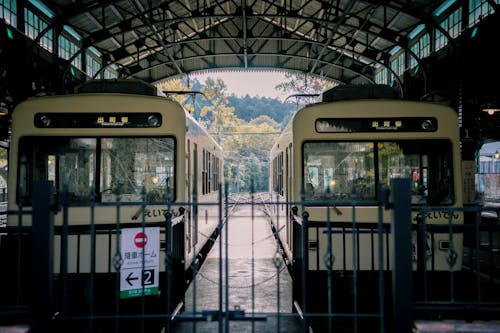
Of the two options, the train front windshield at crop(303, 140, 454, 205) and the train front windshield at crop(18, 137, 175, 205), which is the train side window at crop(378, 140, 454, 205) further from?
the train front windshield at crop(18, 137, 175, 205)

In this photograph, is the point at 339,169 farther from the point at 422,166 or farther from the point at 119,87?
the point at 119,87

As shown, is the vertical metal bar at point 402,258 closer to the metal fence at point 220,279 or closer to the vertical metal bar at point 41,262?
the metal fence at point 220,279

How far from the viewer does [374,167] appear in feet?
21.5

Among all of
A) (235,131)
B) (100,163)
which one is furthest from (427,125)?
(235,131)

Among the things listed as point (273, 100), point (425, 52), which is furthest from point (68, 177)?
point (273, 100)

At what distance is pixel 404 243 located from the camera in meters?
3.80

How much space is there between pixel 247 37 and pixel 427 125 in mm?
11023

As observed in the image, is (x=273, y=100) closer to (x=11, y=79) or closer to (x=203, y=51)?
(x=203, y=51)

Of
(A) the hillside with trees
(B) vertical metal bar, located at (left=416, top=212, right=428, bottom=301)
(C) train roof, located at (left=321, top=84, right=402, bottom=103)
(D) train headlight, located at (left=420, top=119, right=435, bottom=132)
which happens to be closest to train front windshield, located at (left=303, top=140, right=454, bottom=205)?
(D) train headlight, located at (left=420, top=119, right=435, bottom=132)

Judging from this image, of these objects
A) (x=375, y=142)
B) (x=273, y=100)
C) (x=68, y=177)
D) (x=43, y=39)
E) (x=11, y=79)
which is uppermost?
(x=273, y=100)

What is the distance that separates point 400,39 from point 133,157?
13.6 meters

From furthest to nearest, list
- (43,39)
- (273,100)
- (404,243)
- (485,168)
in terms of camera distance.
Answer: (273,100) < (485,168) < (43,39) < (404,243)

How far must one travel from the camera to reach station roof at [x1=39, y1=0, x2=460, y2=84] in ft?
52.1

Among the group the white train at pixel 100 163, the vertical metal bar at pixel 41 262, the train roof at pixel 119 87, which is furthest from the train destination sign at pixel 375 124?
the vertical metal bar at pixel 41 262
